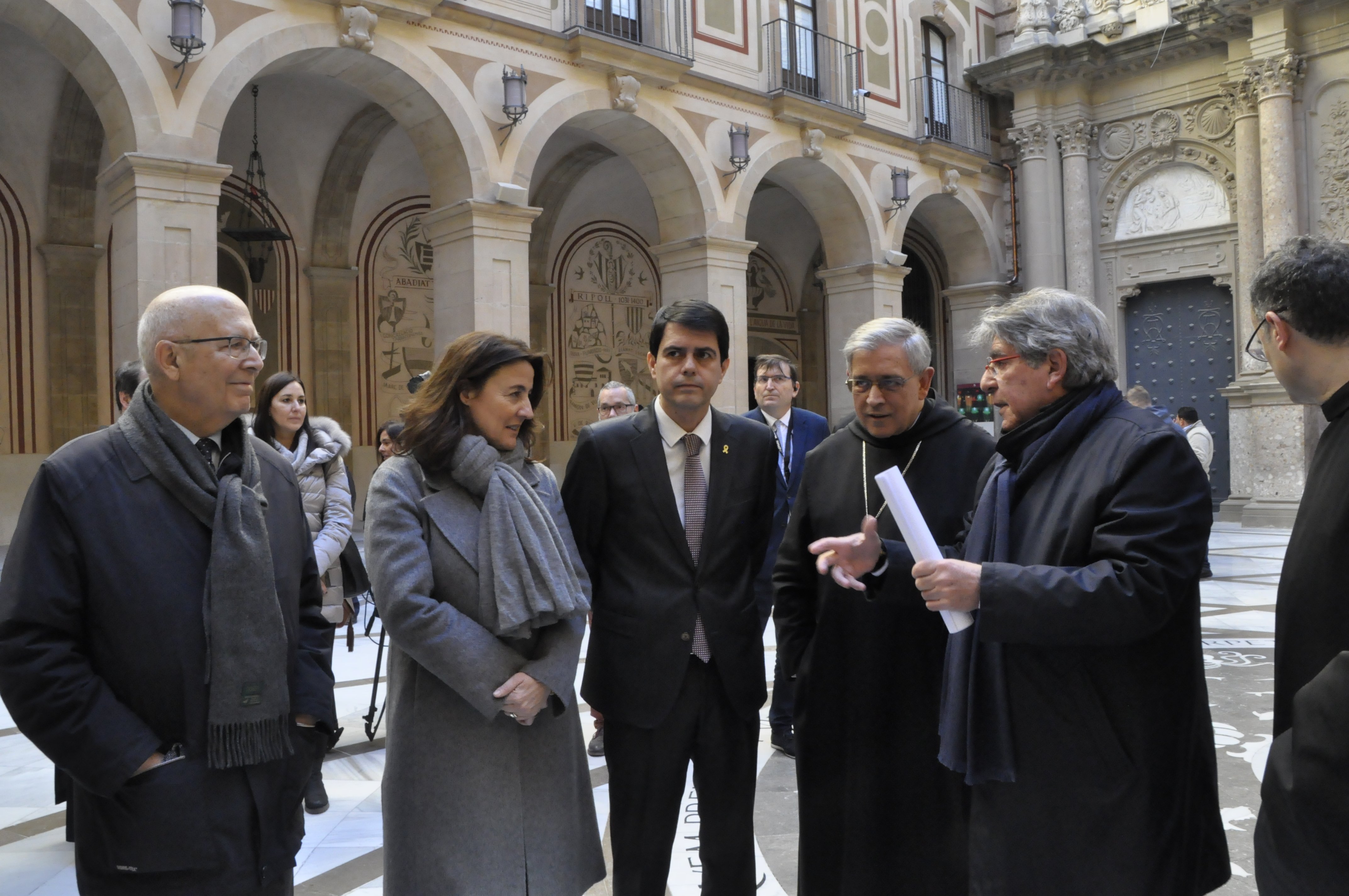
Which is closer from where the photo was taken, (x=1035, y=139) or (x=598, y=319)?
(x=598, y=319)

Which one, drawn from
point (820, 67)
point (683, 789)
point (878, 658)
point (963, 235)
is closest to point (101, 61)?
point (683, 789)

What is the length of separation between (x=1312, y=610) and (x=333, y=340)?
1283 cm

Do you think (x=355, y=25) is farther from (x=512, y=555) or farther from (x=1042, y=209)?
(x=1042, y=209)

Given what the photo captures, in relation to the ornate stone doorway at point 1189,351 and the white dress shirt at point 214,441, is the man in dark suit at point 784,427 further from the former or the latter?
the ornate stone doorway at point 1189,351

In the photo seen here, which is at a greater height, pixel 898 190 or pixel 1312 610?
pixel 898 190

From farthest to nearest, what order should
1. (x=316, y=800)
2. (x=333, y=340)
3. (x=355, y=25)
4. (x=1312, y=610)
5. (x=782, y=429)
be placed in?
1. (x=333, y=340)
2. (x=355, y=25)
3. (x=782, y=429)
4. (x=316, y=800)
5. (x=1312, y=610)

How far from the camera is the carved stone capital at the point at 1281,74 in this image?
46.0 ft

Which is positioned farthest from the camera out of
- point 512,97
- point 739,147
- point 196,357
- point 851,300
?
point 851,300

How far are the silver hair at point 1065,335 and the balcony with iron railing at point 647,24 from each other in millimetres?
10290

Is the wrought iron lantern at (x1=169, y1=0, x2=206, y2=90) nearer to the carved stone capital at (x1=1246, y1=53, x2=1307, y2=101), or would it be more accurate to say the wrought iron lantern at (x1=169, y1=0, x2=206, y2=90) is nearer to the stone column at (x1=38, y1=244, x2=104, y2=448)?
the stone column at (x1=38, y1=244, x2=104, y2=448)

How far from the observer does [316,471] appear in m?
4.18

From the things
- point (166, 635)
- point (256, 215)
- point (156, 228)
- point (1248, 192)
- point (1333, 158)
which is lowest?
point (166, 635)

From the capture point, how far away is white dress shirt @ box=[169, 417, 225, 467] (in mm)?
2076

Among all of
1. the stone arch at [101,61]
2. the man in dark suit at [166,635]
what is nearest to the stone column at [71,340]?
the stone arch at [101,61]
